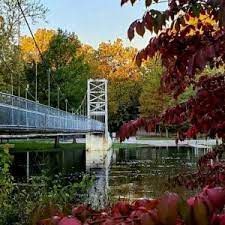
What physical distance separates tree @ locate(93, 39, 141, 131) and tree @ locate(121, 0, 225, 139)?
195 ft

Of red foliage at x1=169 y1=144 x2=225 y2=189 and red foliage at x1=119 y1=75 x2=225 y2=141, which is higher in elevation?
red foliage at x1=119 y1=75 x2=225 y2=141

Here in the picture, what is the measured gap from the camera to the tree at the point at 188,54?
235 cm

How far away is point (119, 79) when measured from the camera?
224 ft

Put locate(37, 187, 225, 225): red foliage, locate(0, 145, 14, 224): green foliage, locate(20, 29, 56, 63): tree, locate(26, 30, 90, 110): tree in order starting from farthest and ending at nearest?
locate(20, 29, 56, 63): tree → locate(26, 30, 90, 110): tree → locate(0, 145, 14, 224): green foliage → locate(37, 187, 225, 225): red foliage

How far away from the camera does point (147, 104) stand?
5759cm

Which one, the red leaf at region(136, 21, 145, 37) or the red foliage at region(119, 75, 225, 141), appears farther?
the red foliage at region(119, 75, 225, 141)

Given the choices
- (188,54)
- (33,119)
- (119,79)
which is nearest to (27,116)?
(33,119)

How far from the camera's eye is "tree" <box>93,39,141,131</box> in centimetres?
6538

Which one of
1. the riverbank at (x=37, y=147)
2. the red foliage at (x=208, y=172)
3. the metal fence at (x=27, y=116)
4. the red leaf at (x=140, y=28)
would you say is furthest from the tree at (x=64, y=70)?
the red leaf at (x=140, y=28)

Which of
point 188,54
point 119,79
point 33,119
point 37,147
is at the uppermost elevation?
point 119,79

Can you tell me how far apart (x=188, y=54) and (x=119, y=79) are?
65.2 meters

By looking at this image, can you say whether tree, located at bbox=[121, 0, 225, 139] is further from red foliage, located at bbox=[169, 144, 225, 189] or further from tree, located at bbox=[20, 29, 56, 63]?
tree, located at bbox=[20, 29, 56, 63]

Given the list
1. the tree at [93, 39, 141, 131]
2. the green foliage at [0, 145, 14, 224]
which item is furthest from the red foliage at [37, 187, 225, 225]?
the tree at [93, 39, 141, 131]

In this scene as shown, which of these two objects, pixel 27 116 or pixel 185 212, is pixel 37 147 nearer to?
pixel 27 116
